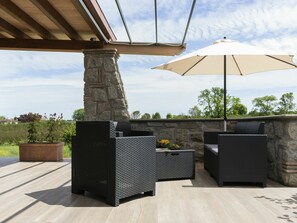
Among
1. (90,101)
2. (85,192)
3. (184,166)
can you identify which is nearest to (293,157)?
(184,166)

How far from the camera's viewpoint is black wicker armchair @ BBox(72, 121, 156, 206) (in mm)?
3385

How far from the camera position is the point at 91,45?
703cm

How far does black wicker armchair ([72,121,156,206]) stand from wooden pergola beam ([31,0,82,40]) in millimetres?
2304

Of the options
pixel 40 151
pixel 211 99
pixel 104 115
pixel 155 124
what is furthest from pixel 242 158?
pixel 211 99

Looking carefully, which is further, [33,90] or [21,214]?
[33,90]

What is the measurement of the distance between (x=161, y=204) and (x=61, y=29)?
4.18 m

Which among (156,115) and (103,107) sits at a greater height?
(103,107)

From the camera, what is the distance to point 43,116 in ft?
24.2

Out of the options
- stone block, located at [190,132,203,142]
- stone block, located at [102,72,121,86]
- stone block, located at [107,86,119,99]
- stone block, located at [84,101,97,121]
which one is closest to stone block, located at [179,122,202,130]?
stone block, located at [190,132,203,142]

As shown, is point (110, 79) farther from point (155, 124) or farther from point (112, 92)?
point (155, 124)

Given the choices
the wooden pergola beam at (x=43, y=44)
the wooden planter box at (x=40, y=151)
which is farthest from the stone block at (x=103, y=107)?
the wooden pergola beam at (x=43, y=44)

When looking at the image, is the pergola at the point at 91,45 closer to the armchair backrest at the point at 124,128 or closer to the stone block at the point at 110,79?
the stone block at the point at 110,79

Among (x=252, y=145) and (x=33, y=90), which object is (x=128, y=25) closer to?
(x=252, y=145)

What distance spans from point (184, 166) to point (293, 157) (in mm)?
1448
